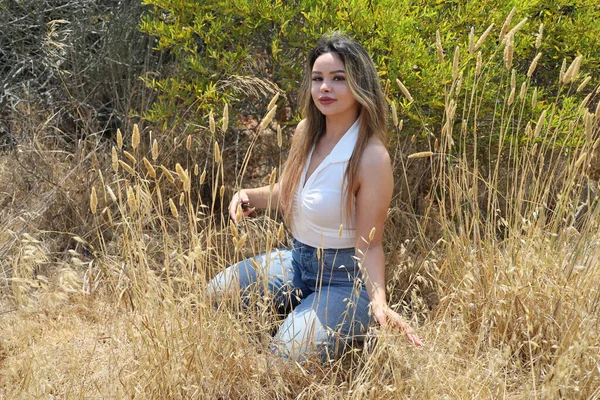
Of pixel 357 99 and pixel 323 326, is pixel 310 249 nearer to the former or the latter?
A: pixel 323 326

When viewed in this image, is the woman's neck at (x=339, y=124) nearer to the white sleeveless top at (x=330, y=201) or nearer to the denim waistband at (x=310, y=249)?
the white sleeveless top at (x=330, y=201)

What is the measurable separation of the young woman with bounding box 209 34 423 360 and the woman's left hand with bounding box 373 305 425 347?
0.04 ft

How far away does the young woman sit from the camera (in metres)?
2.66

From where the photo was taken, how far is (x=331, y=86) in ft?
9.11

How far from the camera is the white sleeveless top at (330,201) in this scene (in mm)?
2771

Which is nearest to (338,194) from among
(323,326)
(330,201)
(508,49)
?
(330,201)

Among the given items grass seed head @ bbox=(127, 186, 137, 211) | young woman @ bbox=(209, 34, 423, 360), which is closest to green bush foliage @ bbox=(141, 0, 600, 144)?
young woman @ bbox=(209, 34, 423, 360)

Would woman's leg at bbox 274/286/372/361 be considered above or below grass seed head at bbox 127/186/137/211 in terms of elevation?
below

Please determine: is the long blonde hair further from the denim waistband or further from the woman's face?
the denim waistband

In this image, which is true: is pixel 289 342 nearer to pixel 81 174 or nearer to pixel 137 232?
pixel 137 232

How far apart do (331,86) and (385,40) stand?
24.9 inches

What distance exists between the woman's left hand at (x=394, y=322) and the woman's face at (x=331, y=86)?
76 centimetres

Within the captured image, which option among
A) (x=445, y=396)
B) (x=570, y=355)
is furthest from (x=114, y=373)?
(x=570, y=355)

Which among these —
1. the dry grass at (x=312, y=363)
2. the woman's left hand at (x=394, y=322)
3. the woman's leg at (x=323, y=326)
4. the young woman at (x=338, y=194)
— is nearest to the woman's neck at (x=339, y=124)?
the young woman at (x=338, y=194)
